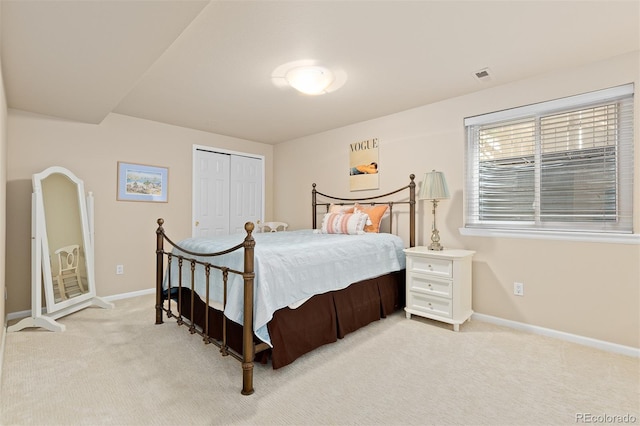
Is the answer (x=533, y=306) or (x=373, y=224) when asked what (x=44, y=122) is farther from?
(x=533, y=306)

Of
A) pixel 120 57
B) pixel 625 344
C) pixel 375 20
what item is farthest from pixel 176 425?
pixel 625 344

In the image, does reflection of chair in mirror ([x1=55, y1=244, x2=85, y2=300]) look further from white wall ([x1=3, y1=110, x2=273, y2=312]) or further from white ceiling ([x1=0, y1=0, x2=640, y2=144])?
white ceiling ([x1=0, y1=0, x2=640, y2=144])

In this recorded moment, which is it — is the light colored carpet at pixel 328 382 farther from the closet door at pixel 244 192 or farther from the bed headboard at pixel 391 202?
the closet door at pixel 244 192

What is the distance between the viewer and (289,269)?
2.20m

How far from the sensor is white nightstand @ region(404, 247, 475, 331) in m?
2.84

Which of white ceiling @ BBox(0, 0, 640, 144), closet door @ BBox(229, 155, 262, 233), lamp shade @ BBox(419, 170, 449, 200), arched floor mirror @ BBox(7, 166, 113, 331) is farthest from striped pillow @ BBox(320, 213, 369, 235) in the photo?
arched floor mirror @ BBox(7, 166, 113, 331)

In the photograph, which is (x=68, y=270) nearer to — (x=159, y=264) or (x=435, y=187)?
(x=159, y=264)

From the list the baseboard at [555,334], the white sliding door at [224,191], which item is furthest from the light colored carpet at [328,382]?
the white sliding door at [224,191]

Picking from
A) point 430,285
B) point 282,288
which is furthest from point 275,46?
point 430,285

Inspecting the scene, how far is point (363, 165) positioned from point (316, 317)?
2298mm

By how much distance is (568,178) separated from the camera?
270 centimetres

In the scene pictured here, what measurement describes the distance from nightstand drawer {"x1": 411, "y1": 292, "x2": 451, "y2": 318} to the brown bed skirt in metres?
0.27

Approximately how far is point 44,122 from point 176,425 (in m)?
3.44

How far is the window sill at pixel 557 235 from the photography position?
7.79 ft
